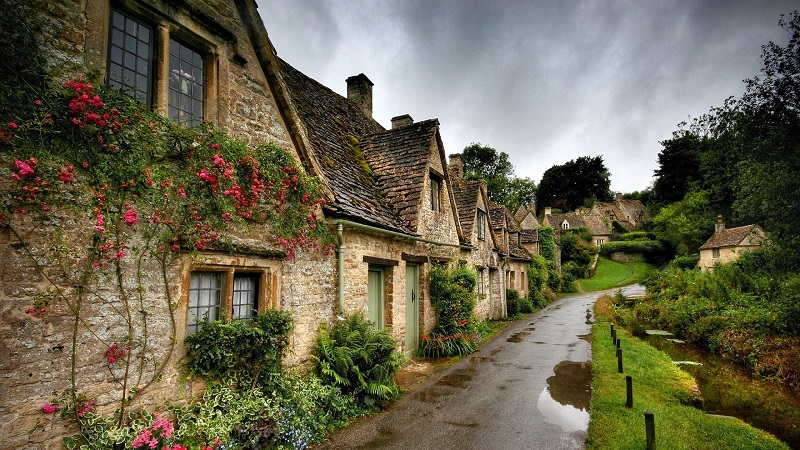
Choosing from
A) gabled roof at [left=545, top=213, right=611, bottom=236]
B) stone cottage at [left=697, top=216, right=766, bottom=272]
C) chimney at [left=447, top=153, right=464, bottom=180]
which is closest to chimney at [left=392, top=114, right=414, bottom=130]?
chimney at [left=447, top=153, right=464, bottom=180]

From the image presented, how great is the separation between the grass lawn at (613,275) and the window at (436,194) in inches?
1304

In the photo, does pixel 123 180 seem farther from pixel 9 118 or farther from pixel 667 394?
pixel 667 394

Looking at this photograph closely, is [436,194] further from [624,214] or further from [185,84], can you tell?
[624,214]

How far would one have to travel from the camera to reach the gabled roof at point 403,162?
37.3ft

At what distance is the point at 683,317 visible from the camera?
55.6 feet

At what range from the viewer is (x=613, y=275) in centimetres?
4562

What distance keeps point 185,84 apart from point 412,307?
8.51m

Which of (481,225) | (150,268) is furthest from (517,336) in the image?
(150,268)

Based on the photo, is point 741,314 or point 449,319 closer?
point 449,319

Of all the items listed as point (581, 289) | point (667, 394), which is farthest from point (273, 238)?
point (581, 289)

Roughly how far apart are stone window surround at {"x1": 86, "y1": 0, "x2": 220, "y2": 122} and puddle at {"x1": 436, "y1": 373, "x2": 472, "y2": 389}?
7.45 meters

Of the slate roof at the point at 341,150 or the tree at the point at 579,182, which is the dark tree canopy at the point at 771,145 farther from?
the tree at the point at 579,182

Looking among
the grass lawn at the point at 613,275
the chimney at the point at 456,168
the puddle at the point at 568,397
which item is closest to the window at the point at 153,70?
the puddle at the point at 568,397

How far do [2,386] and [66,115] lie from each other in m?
2.75
